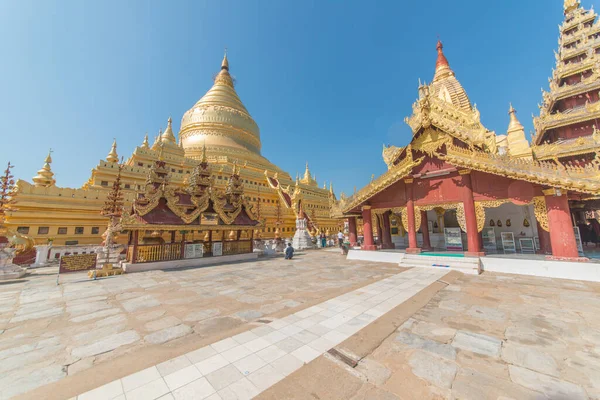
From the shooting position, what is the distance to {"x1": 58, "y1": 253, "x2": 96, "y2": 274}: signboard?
822 centimetres

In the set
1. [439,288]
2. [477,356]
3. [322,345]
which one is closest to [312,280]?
[439,288]

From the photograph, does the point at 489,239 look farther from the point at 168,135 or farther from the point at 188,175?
the point at 168,135

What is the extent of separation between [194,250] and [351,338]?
11.0 m

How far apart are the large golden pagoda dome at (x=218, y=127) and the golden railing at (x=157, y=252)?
2176 centimetres

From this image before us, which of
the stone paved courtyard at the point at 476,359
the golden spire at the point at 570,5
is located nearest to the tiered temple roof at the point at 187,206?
the stone paved courtyard at the point at 476,359

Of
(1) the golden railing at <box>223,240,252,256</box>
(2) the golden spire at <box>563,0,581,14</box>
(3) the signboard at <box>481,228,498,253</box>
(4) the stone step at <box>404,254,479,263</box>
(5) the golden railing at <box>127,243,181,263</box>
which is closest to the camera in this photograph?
(4) the stone step at <box>404,254,479,263</box>

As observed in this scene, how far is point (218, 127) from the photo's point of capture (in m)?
34.0

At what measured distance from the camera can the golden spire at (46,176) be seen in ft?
59.5

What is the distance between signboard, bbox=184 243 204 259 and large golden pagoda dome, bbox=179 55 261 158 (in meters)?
21.3

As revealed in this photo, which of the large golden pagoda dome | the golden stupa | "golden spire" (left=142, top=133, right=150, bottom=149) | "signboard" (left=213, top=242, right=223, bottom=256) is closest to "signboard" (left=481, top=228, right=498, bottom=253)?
the golden stupa

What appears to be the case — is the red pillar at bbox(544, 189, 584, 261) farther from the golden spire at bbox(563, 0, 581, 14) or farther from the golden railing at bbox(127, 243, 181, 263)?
the golden spire at bbox(563, 0, 581, 14)

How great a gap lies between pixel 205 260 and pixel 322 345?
10.7 m

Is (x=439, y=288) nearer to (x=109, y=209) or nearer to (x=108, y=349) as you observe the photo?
(x=108, y=349)

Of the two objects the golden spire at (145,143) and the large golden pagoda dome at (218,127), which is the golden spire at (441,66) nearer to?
the large golden pagoda dome at (218,127)
